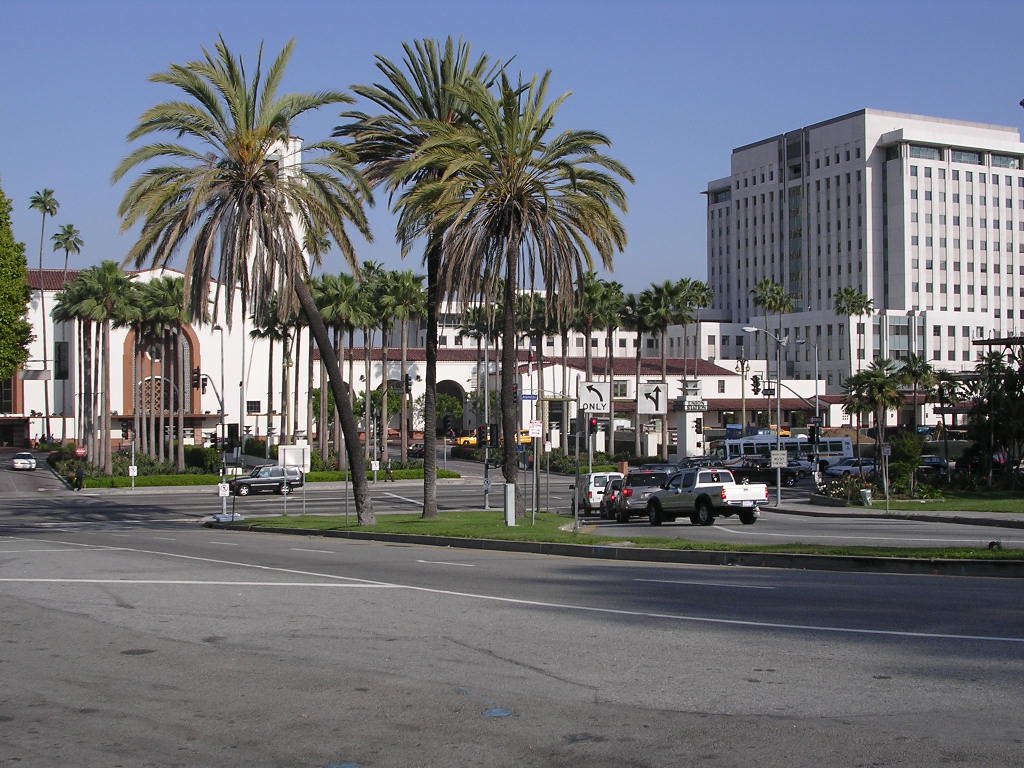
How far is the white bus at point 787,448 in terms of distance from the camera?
82.9m

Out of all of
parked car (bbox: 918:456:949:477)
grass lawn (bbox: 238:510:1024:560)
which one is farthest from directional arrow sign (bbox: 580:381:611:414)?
parked car (bbox: 918:456:949:477)

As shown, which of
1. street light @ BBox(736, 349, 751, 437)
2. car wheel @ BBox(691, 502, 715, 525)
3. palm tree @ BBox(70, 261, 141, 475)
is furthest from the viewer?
street light @ BBox(736, 349, 751, 437)

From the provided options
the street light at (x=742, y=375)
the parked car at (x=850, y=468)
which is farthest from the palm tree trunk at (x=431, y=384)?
the street light at (x=742, y=375)

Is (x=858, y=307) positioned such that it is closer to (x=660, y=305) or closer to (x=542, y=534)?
(x=660, y=305)

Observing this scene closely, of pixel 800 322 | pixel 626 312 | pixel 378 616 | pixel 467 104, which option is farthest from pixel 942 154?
pixel 378 616

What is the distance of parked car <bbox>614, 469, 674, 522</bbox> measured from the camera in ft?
136

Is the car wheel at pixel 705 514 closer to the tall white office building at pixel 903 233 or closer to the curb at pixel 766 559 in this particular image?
the curb at pixel 766 559

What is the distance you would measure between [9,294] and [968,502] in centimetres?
4319

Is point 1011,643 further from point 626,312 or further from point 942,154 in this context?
point 942,154

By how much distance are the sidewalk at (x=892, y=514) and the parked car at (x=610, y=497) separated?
6.87 metres

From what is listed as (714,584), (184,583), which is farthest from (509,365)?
(714,584)

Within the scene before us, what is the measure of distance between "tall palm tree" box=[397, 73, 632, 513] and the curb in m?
8.86

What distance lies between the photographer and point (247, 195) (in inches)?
1297

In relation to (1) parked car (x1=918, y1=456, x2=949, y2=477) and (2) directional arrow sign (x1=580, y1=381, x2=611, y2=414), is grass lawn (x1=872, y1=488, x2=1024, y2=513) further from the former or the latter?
(2) directional arrow sign (x1=580, y1=381, x2=611, y2=414)
